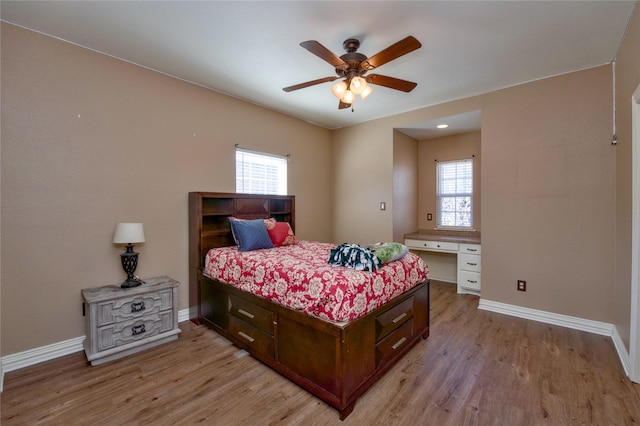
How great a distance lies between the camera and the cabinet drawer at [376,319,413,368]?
2072 millimetres

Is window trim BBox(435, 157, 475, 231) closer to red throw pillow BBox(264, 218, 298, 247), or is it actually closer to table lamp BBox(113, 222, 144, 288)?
red throw pillow BBox(264, 218, 298, 247)

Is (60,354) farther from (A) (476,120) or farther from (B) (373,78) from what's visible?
(A) (476,120)

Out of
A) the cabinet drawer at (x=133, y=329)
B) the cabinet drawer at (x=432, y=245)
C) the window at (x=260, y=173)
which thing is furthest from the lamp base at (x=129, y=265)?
the cabinet drawer at (x=432, y=245)

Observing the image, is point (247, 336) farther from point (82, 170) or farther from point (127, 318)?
point (82, 170)

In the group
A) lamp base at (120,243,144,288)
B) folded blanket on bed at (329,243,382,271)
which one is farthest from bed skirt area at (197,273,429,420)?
lamp base at (120,243,144,288)

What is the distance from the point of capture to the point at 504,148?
3369 millimetres

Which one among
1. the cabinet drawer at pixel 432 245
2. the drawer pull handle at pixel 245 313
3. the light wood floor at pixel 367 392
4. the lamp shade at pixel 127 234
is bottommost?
the light wood floor at pixel 367 392

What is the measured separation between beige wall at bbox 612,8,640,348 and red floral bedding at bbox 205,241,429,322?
5.31 ft

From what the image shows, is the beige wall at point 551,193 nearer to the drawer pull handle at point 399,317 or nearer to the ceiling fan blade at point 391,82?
the ceiling fan blade at point 391,82

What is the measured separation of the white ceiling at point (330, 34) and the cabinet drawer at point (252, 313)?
2280mm

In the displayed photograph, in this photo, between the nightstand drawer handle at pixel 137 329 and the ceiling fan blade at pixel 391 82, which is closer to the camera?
the ceiling fan blade at pixel 391 82

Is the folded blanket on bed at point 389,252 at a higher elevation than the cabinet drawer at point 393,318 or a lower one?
higher

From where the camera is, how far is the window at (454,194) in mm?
4617

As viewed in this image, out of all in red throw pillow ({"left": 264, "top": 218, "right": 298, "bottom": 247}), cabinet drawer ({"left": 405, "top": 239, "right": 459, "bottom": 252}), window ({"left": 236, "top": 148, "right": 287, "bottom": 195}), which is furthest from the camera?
cabinet drawer ({"left": 405, "top": 239, "right": 459, "bottom": 252})
